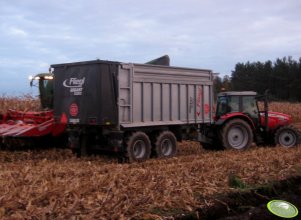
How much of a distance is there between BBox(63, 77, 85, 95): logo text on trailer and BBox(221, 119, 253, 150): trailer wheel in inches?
190

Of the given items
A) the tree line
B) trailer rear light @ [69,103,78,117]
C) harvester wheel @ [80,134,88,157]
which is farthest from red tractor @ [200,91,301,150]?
the tree line

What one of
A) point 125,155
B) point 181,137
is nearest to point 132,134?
point 125,155

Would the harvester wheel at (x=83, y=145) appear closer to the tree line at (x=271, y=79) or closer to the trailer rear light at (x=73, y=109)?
the trailer rear light at (x=73, y=109)

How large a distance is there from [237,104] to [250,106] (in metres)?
0.48

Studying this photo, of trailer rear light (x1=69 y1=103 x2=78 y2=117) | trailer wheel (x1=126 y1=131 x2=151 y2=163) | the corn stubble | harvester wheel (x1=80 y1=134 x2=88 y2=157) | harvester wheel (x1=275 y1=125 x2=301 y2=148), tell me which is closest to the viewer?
the corn stubble

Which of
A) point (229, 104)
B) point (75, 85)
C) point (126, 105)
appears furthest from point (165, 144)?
point (229, 104)

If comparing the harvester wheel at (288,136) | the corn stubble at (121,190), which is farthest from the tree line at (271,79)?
the corn stubble at (121,190)

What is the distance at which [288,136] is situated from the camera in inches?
602

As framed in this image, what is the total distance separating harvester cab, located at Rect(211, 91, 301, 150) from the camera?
14.5m

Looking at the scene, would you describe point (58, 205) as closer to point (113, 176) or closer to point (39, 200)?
point (39, 200)

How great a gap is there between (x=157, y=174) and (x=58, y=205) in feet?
9.17

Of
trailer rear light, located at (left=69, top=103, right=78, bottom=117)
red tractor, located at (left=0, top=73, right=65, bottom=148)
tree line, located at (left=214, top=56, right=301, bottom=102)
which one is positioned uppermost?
tree line, located at (left=214, top=56, right=301, bottom=102)

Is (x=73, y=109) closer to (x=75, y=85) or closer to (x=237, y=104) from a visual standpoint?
(x=75, y=85)

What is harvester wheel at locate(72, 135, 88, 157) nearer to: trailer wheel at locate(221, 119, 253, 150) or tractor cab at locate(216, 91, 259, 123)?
trailer wheel at locate(221, 119, 253, 150)
